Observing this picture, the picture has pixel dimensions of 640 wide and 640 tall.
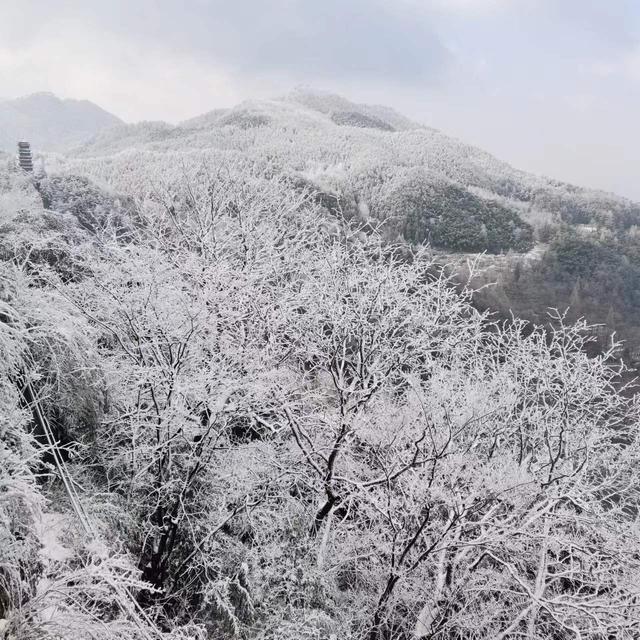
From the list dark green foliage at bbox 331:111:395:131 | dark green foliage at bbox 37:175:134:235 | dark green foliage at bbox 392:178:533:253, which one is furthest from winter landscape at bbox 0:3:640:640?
dark green foliage at bbox 331:111:395:131

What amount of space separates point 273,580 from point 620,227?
3873 inches

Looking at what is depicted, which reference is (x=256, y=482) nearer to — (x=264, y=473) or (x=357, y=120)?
(x=264, y=473)

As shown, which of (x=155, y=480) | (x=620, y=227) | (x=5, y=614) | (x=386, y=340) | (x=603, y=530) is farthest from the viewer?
(x=620, y=227)

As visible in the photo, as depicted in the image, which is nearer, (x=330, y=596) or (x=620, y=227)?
(x=330, y=596)

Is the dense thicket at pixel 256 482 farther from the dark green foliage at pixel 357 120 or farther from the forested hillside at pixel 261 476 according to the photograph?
the dark green foliage at pixel 357 120

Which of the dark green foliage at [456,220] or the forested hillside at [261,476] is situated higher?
the dark green foliage at [456,220]

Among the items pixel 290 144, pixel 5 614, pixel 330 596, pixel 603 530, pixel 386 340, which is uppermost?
pixel 290 144

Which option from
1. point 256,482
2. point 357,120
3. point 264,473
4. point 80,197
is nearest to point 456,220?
point 80,197

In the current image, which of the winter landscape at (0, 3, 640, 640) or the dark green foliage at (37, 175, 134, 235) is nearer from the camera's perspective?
the winter landscape at (0, 3, 640, 640)

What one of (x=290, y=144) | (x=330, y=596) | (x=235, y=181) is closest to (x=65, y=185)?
(x=235, y=181)

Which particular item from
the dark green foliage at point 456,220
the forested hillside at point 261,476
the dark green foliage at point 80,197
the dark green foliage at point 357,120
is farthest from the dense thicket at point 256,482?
the dark green foliage at point 357,120

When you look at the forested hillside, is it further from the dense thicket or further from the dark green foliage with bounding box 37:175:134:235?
the dark green foliage with bounding box 37:175:134:235

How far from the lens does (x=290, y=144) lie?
91.0 m

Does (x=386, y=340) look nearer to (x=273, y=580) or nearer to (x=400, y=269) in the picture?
(x=400, y=269)
